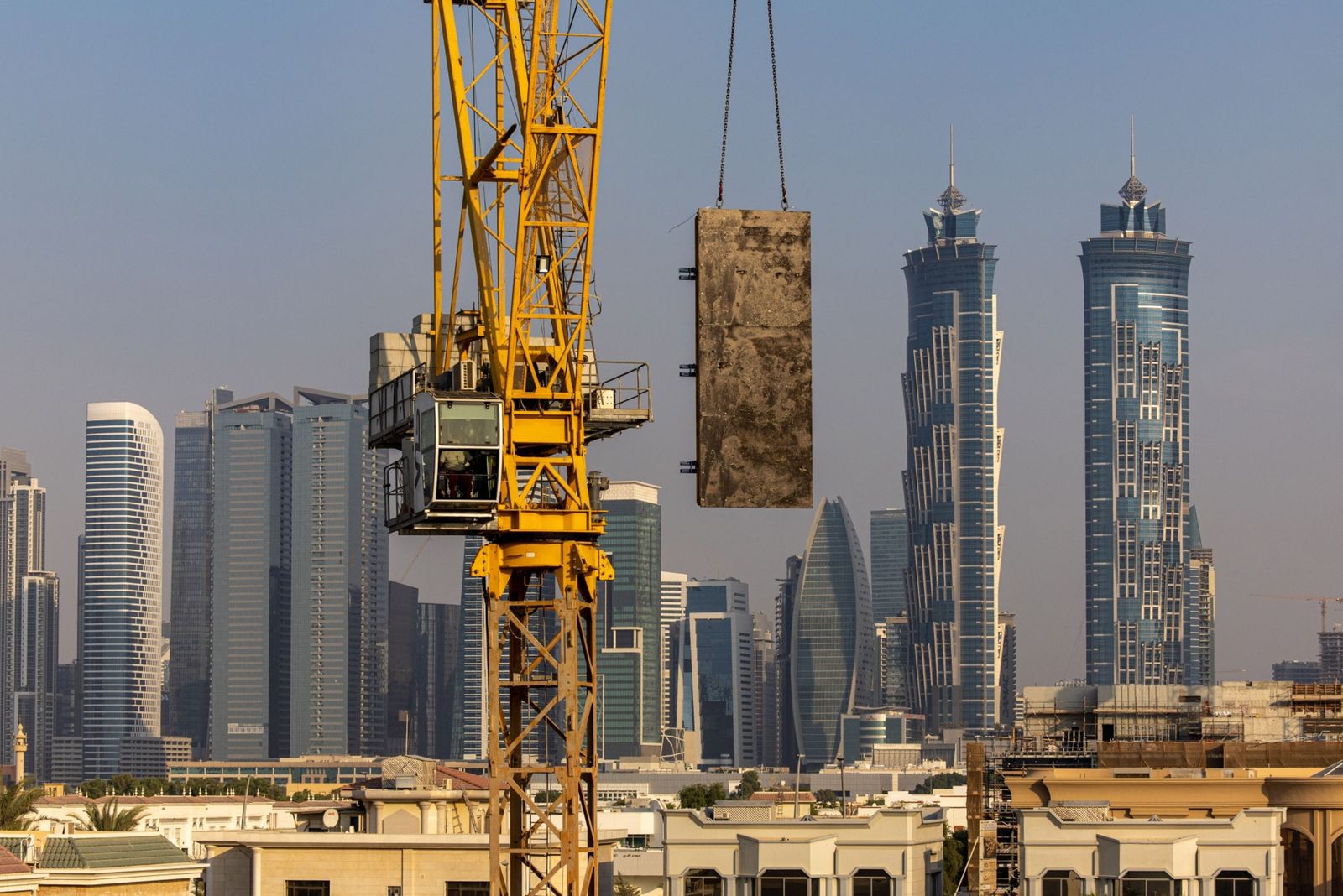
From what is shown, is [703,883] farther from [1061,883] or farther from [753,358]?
[753,358]

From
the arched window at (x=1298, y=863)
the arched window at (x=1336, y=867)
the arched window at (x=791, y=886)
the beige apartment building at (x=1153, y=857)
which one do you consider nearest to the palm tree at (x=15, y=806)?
the arched window at (x=791, y=886)

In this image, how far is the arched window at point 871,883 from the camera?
8912 cm

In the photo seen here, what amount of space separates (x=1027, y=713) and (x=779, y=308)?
118 metres

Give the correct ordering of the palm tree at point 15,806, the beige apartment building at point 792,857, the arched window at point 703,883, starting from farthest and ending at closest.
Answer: the palm tree at point 15,806 < the arched window at point 703,883 < the beige apartment building at point 792,857

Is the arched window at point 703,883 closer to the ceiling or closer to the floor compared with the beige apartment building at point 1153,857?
closer to the floor

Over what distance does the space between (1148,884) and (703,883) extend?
16593 mm

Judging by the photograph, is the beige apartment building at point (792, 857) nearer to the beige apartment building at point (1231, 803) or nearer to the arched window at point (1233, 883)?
the beige apartment building at point (1231, 803)

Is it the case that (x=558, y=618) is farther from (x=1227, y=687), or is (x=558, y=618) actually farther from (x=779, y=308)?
(x=1227, y=687)

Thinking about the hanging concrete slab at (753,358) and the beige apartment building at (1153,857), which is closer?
the hanging concrete slab at (753,358)

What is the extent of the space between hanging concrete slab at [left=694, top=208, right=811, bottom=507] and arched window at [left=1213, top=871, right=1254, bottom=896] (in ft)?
131

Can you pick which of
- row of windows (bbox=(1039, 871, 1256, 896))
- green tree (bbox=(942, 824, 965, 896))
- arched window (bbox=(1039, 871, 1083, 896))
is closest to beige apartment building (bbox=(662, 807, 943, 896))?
arched window (bbox=(1039, 871, 1083, 896))

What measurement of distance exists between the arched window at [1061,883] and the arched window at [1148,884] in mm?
1705

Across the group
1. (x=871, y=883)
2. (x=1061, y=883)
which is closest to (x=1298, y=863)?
(x=1061, y=883)

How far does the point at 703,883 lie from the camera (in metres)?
89.2
